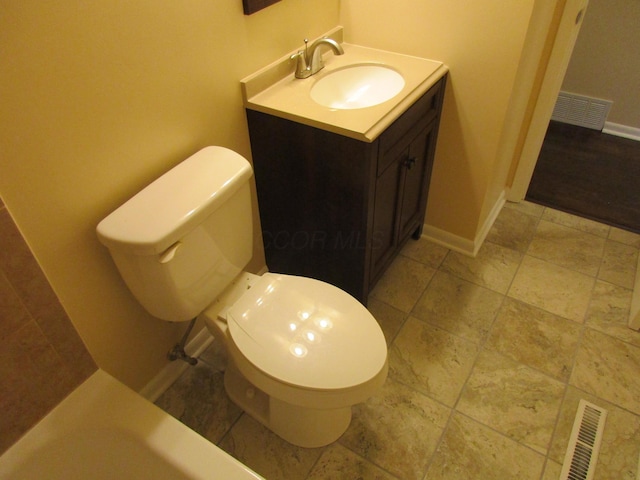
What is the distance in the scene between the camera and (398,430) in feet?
5.08

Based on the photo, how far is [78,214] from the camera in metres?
1.16

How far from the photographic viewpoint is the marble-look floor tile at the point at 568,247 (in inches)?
82.7

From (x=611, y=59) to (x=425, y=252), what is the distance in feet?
5.48

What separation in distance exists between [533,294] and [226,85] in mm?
1438

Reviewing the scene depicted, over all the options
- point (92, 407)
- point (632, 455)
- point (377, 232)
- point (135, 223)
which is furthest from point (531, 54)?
point (92, 407)

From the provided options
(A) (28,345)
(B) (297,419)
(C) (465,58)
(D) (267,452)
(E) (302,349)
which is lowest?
(D) (267,452)

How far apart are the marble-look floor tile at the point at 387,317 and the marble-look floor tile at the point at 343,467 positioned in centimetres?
46

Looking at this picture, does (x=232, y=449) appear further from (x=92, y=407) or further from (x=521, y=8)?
(x=521, y=8)

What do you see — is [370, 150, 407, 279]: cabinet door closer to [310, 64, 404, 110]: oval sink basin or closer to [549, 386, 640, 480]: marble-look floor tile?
[310, 64, 404, 110]: oval sink basin

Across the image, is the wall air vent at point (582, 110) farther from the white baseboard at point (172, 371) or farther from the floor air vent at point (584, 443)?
the white baseboard at point (172, 371)

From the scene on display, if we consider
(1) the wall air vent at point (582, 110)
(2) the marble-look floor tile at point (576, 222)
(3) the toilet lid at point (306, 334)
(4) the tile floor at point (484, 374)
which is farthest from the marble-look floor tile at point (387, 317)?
(1) the wall air vent at point (582, 110)

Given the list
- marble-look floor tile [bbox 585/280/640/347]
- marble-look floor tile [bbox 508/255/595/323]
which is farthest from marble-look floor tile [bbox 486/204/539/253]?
marble-look floor tile [bbox 585/280/640/347]

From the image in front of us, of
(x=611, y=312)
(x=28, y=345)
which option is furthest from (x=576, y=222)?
(x=28, y=345)

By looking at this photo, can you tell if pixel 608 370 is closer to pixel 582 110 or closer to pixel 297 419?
pixel 297 419
